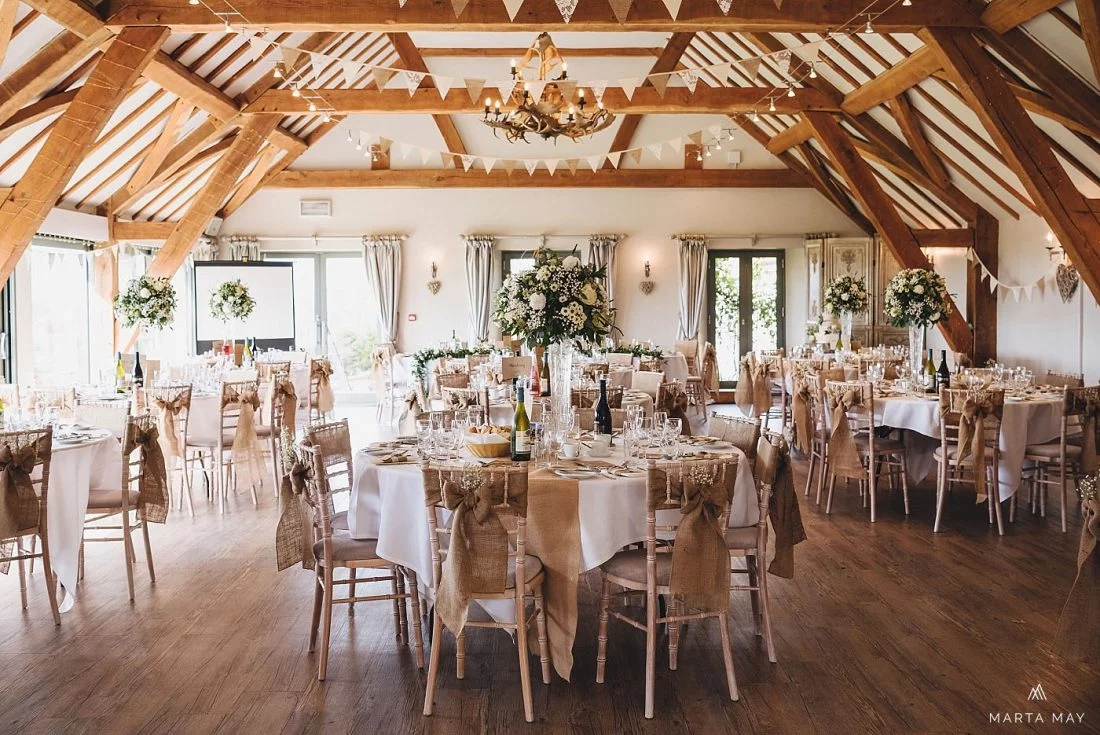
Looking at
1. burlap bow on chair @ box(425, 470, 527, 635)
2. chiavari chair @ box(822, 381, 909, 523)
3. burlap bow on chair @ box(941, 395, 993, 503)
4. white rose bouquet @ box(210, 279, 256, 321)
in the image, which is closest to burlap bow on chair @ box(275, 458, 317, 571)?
burlap bow on chair @ box(425, 470, 527, 635)

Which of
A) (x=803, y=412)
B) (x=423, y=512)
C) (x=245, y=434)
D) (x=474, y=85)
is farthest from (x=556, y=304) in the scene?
(x=474, y=85)

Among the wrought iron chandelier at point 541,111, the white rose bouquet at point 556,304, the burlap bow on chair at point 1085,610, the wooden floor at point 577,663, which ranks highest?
the wrought iron chandelier at point 541,111

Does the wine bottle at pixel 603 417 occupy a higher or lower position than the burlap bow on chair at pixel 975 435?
higher

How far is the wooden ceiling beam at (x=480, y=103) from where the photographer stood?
1053cm

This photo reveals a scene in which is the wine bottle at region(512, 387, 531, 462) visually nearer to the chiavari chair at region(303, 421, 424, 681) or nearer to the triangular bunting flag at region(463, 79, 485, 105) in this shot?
the chiavari chair at region(303, 421, 424, 681)

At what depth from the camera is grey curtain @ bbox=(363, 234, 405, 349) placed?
1452 centimetres

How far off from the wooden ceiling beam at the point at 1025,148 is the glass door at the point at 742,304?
7.44 meters

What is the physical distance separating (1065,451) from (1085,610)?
291cm

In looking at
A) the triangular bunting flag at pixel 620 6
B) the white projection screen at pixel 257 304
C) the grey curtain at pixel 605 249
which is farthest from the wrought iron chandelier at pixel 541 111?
the white projection screen at pixel 257 304

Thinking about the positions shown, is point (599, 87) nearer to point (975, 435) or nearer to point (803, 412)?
point (803, 412)

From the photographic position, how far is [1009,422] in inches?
246

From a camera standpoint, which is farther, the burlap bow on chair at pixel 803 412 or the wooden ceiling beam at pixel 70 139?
the burlap bow on chair at pixel 803 412

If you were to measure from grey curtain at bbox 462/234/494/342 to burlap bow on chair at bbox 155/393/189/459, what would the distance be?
25.2 ft

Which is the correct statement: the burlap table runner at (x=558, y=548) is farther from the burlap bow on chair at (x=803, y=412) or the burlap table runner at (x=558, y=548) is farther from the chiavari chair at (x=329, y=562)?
the burlap bow on chair at (x=803, y=412)
